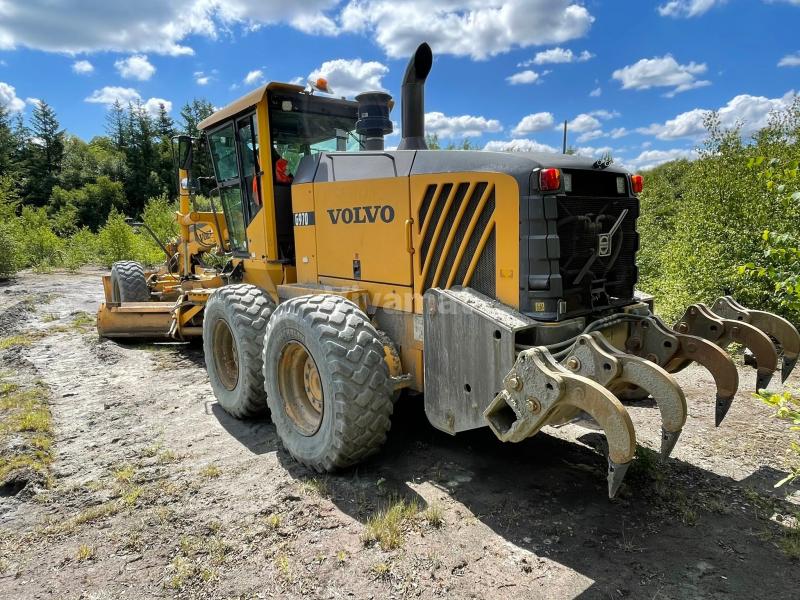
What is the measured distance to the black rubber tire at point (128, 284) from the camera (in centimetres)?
884

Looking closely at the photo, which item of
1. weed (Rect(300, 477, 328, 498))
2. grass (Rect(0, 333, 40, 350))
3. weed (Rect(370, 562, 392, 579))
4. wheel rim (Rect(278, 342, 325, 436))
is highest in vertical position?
wheel rim (Rect(278, 342, 325, 436))

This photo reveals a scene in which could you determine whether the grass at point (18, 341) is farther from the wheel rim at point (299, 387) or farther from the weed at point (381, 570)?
the weed at point (381, 570)

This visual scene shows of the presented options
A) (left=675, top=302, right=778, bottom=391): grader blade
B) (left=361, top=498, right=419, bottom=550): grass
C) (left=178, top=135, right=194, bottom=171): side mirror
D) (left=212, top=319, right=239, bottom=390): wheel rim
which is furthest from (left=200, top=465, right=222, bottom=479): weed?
(left=178, top=135, right=194, bottom=171): side mirror

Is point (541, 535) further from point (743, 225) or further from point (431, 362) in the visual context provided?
point (743, 225)

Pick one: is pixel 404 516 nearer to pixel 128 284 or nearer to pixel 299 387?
pixel 299 387

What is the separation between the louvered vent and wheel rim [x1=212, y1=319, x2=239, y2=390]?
228 cm

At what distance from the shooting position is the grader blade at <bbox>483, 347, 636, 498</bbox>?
2.49m

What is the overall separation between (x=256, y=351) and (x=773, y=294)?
20.5ft

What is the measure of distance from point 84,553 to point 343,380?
171 centimetres

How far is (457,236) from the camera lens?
3.55m

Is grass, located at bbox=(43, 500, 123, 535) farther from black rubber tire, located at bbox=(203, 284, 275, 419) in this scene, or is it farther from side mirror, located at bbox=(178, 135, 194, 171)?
side mirror, located at bbox=(178, 135, 194, 171)

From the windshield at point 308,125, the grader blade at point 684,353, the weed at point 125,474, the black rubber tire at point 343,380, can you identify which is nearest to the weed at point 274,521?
the black rubber tire at point 343,380

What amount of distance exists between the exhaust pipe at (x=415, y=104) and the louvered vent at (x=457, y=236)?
0.80m

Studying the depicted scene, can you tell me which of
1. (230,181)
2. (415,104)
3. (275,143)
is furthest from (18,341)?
(415,104)
